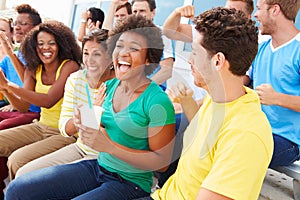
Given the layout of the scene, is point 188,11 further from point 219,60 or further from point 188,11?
point 219,60

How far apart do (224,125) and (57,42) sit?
1.73 m

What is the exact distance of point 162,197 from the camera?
120 cm

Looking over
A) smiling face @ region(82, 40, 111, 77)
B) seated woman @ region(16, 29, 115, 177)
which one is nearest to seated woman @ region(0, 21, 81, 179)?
seated woman @ region(16, 29, 115, 177)

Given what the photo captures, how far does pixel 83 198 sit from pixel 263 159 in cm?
73

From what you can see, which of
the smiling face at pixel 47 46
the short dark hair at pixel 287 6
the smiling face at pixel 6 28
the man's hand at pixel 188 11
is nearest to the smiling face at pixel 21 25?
the smiling face at pixel 6 28

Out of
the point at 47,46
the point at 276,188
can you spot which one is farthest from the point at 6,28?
the point at 276,188

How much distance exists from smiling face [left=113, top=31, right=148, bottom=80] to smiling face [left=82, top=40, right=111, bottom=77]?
0.38 m

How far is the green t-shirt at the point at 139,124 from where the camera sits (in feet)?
4.40

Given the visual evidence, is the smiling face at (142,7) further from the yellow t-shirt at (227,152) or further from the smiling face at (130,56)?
the yellow t-shirt at (227,152)

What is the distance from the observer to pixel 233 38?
1059 mm

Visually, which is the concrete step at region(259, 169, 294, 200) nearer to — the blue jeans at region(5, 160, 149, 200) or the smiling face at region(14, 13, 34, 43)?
the blue jeans at region(5, 160, 149, 200)

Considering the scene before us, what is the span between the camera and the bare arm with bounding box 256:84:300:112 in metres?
1.54

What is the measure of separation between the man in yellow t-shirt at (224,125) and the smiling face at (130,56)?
0.34m

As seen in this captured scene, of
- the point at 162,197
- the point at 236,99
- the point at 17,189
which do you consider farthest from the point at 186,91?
the point at 17,189
